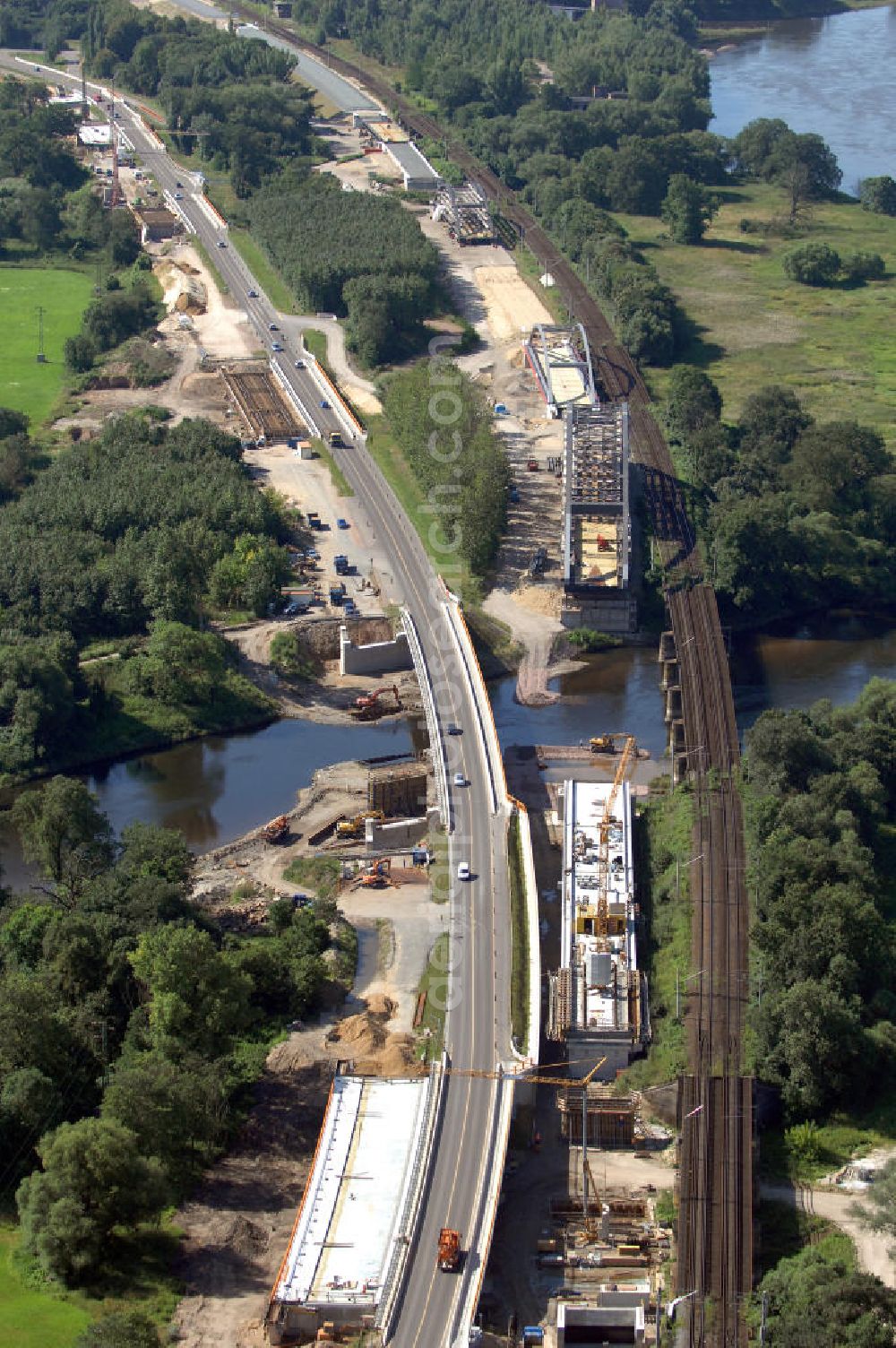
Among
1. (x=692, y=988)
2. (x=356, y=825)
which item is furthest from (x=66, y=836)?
(x=692, y=988)

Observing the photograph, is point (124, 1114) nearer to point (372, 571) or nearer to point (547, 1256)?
point (547, 1256)

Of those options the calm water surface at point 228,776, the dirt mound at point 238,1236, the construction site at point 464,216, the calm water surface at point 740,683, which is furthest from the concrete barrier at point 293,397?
the dirt mound at point 238,1236

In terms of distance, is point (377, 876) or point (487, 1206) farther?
point (377, 876)

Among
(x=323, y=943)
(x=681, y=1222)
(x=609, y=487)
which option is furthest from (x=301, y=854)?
(x=609, y=487)

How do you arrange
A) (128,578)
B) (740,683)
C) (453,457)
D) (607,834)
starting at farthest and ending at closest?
(453,457)
(128,578)
(740,683)
(607,834)

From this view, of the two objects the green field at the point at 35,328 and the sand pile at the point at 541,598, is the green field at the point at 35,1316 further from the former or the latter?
the green field at the point at 35,328

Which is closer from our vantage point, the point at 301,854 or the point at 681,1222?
the point at 681,1222

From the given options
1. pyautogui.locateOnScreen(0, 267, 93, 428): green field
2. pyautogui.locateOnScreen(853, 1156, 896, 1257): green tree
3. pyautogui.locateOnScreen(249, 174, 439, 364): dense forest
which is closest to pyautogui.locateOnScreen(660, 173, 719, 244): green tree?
pyautogui.locateOnScreen(249, 174, 439, 364): dense forest

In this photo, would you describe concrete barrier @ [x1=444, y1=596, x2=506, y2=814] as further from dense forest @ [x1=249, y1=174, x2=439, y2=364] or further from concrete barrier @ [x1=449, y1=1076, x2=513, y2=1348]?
dense forest @ [x1=249, y1=174, x2=439, y2=364]

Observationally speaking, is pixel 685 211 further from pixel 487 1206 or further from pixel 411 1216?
pixel 411 1216
